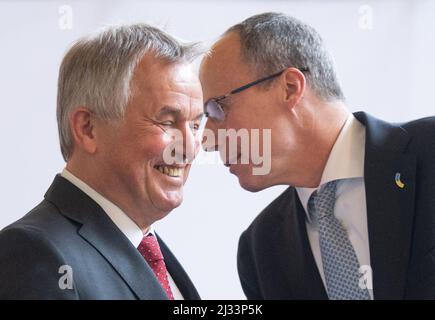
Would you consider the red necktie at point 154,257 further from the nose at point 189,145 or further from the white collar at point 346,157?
the white collar at point 346,157

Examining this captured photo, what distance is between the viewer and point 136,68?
152 centimetres

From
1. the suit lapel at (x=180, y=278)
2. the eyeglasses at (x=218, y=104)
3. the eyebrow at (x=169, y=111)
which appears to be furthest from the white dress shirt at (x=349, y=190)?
the eyebrow at (x=169, y=111)

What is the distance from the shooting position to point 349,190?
1.95 meters

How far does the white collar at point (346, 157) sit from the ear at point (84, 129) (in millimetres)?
698

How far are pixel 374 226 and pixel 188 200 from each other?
3.62 feet

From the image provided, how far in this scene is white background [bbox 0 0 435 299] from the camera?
2.71 m

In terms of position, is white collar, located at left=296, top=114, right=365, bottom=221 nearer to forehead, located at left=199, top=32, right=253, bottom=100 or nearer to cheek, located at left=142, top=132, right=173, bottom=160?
forehead, located at left=199, top=32, right=253, bottom=100

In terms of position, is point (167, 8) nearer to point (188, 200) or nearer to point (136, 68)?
point (188, 200)

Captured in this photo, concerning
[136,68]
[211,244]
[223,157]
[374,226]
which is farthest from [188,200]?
[136,68]

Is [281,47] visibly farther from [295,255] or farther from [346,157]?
[295,255]

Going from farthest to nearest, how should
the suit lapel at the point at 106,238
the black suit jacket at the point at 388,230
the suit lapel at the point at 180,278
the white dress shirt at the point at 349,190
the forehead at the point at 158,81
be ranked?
the white dress shirt at the point at 349,190 → the black suit jacket at the point at 388,230 → the suit lapel at the point at 180,278 → the forehead at the point at 158,81 → the suit lapel at the point at 106,238

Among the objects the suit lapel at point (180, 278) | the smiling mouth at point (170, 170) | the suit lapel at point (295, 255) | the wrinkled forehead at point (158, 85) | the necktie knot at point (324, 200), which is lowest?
the suit lapel at point (295, 255)

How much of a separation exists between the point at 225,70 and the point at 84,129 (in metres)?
0.63

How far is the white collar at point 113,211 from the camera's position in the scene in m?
1.55
